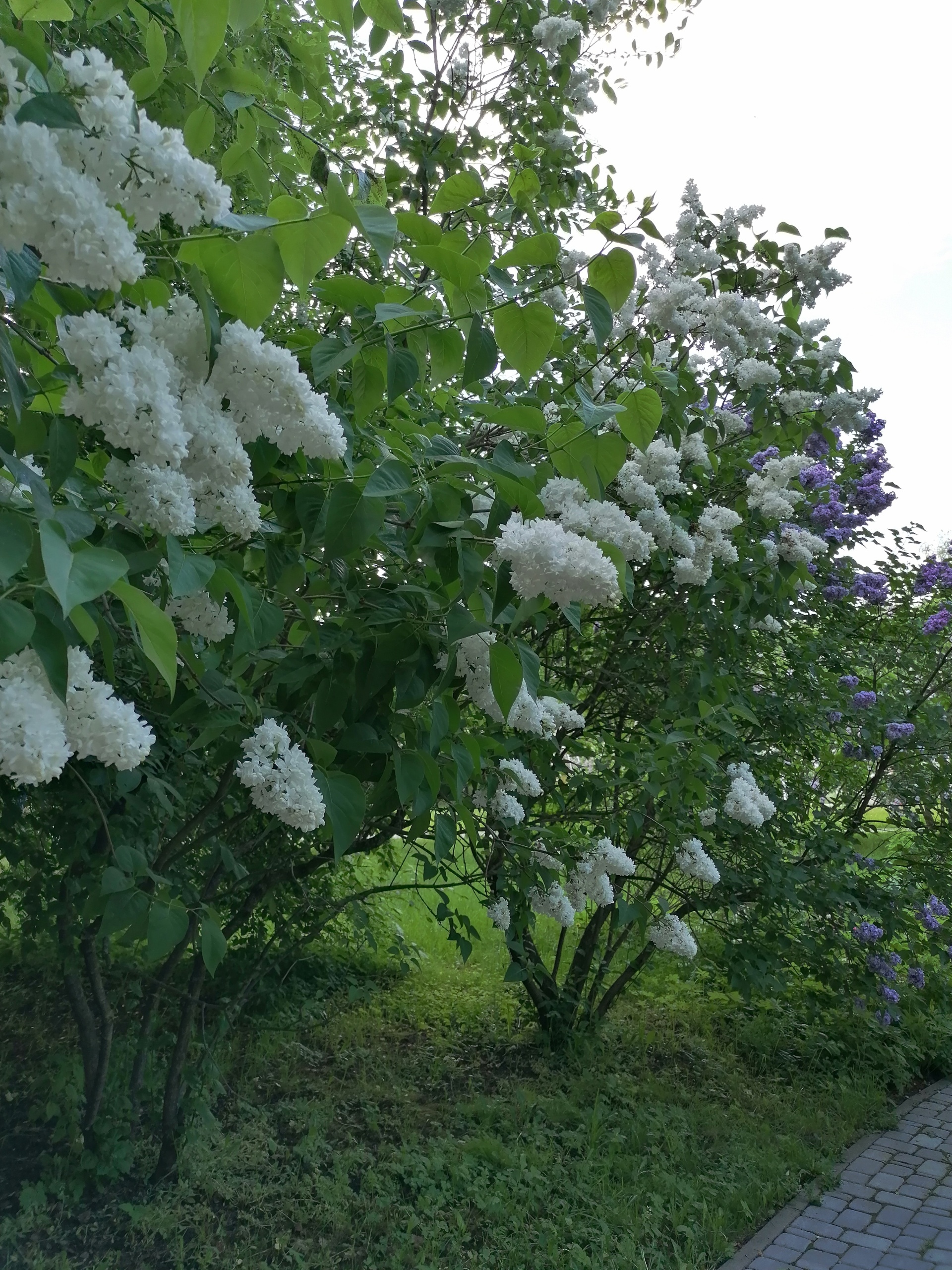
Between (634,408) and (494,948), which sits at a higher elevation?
(634,408)

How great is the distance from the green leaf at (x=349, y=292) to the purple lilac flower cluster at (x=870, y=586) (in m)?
4.44

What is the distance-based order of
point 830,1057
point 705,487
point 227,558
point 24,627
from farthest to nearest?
point 830,1057 < point 705,487 < point 227,558 < point 24,627

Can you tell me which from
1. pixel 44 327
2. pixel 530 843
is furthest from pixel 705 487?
pixel 44 327

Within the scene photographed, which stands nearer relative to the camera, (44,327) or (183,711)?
(44,327)

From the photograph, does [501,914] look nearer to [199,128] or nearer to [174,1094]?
[174,1094]

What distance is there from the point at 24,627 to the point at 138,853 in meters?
1.49

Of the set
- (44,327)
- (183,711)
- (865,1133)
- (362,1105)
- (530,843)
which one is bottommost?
(865,1133)

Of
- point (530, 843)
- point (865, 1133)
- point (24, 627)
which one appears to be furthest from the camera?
point (865, 1133)

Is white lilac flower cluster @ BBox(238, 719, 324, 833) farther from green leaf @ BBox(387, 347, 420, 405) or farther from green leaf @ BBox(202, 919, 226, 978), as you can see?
green leaf @ BBox(387, 347, 420, 405)

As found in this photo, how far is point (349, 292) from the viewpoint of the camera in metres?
1.71

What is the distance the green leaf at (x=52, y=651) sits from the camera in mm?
1123

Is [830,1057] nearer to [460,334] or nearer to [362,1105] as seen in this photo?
[362,1105]

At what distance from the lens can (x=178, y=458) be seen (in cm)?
131

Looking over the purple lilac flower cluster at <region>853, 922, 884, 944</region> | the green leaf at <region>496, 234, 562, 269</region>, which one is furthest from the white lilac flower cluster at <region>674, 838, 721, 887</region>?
the green leaf at <region>496, 234, 562, 269</region>
